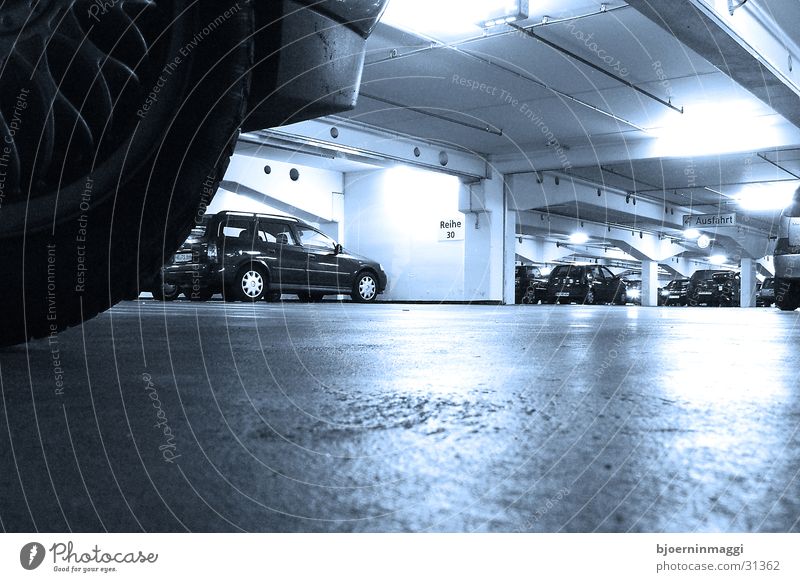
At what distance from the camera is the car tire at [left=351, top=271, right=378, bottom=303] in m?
13.6

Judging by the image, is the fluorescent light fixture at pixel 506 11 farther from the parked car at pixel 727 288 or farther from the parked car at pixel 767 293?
the parked car at pixel 727 288

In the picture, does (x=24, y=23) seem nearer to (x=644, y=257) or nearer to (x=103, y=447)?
(x=103, y=447)

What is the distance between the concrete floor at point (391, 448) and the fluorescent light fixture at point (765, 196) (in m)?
20.6

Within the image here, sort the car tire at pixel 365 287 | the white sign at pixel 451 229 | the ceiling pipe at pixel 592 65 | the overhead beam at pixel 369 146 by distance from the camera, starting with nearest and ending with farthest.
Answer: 1. the ceiling pipe at pixel 592 65
2. the overhead beam at pixel 369 146
3. the car tire at pixel 365 287
4. the white sign at pixel 451 229

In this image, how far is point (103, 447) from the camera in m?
0.80

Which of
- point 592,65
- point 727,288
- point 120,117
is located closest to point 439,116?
point 592,65

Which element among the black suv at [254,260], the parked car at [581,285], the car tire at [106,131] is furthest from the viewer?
the parked car at [581,285]

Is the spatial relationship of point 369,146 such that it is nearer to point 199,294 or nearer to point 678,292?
point 199,294

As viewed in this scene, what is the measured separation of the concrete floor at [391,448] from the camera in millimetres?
571

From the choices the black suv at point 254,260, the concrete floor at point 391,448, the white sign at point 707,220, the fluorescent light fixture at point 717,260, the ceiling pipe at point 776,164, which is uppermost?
the ceiling pipe at point 776,164

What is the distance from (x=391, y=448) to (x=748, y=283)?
29.3 metres

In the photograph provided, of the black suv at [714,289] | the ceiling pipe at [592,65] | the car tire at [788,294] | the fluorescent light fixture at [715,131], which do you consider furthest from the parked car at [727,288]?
the car tire at [788,294]

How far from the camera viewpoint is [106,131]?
143 cm

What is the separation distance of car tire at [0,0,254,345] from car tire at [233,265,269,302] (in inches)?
392
